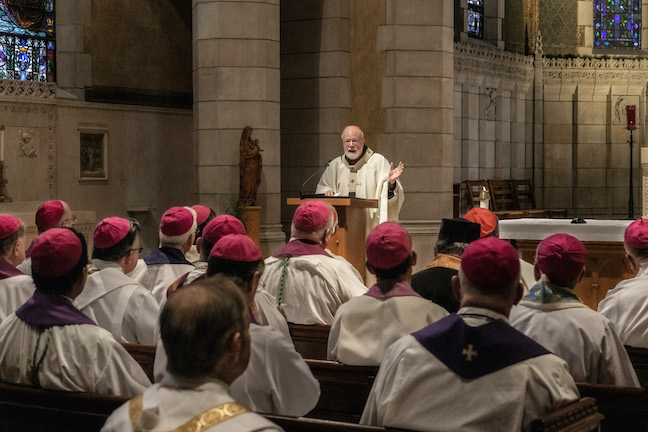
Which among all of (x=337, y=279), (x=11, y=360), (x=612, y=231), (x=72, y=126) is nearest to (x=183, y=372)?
(x=11, y=360)

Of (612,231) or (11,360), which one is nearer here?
(11,360)

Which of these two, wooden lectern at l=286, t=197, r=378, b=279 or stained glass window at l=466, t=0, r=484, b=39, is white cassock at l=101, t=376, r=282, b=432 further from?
stained glass window at l=466, t=0, r=484, b=39

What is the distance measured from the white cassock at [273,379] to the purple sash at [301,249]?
7.05ft

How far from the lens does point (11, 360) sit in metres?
3.50

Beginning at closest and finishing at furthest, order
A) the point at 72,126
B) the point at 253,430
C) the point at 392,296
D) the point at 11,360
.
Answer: the point at 253,430 < the point at 11,360 < the point at 392,296 < the point at 72,126

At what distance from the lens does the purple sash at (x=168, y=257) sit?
5574 mm

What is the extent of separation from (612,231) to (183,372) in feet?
20.6

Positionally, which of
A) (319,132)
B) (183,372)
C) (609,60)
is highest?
(609,60)

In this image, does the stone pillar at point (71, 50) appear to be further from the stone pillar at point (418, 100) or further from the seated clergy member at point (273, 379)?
the seated clergy member at point (273, 379)

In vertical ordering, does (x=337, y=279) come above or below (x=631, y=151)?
below

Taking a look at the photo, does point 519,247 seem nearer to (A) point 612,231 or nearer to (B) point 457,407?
(A) point 612,231

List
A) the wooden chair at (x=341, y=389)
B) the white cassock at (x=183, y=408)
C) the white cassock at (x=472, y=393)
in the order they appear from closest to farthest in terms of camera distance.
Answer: the white cassock at (x=183, y=408) < the white cassock at (x=472, y=393) < the wooden chair at (x=341, y=389)

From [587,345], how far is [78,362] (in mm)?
1982

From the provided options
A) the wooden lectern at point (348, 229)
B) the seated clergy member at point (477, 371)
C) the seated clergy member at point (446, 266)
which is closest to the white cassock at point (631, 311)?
the seated clergy member at point (446, 266)
